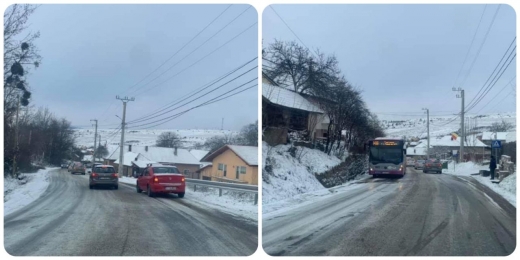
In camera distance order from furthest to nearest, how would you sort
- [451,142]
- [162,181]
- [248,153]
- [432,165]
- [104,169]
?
[432,165]
[451,142]
[162,181]
[104,169]
[248,153]

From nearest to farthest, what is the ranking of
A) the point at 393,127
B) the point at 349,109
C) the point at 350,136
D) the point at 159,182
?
the point at 349,109 → the point at 393,127 → the point at 350,136 → the point at 159,182

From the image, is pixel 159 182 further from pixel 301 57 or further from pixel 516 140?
pixel 516 140

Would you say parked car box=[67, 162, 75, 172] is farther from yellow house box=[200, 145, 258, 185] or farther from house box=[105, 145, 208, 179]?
yellow house box=[200, 145, 258, 185]

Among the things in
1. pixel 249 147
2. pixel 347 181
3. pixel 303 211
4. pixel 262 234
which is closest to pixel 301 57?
pixel 249 147

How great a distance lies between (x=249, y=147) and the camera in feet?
12.8

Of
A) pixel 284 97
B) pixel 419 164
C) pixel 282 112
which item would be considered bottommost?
pixel 419 164

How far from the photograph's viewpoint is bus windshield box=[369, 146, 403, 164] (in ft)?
20.7

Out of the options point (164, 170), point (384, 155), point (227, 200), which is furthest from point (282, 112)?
point (384, 155)

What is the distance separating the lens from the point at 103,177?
6367mm

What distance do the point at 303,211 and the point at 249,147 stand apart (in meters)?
1.67

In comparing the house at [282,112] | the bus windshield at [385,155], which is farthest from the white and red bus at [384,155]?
the house at [282,112]

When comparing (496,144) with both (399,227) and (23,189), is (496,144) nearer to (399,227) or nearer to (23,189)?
(399,227)

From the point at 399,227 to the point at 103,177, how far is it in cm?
365

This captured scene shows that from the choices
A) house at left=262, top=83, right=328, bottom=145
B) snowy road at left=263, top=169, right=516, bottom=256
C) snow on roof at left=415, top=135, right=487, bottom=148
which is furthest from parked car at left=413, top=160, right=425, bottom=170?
house at left=262, top=83, right=328, bottom=145
